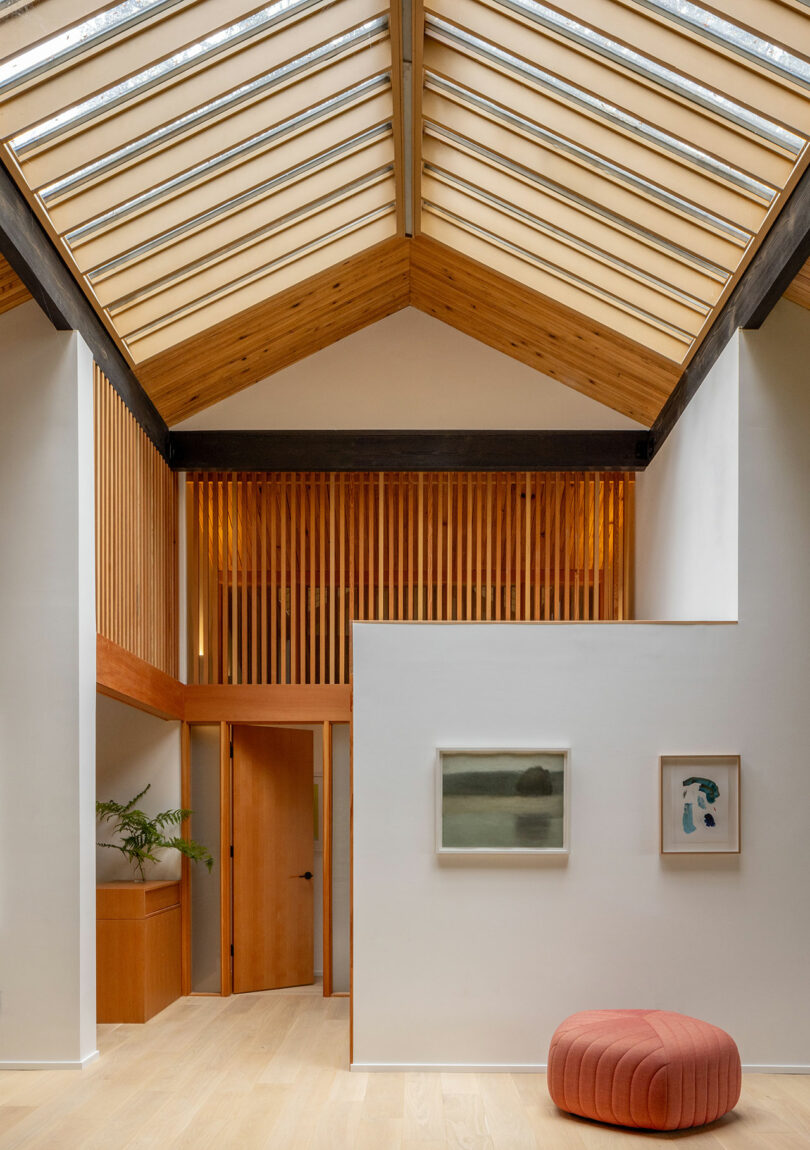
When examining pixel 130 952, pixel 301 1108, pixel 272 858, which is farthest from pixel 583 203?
pixel 130 952

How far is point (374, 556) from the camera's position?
400 inches

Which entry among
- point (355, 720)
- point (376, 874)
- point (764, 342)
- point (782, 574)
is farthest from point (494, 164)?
point (376, 874)

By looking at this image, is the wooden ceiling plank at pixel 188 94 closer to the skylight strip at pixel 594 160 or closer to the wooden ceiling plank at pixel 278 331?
the skylight strip at pixel 594 160

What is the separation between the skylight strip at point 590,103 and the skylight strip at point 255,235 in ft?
4.56

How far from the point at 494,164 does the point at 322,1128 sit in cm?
525

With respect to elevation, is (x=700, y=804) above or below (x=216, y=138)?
below

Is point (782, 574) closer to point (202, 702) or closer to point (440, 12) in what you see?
point (440, 12)

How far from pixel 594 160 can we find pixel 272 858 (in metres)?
5.87

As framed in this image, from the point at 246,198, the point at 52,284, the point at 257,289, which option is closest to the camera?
the point at 52,284

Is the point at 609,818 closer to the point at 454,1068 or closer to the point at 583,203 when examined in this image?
the point at 454,1068

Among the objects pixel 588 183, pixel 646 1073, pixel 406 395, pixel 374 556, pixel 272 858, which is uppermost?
pixel 588 183

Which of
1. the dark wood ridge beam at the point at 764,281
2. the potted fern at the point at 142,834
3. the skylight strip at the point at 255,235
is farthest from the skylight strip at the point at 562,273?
the potted fern at the point at 142,834

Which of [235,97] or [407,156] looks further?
[407,156]

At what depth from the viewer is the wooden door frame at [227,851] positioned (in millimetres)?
9523
